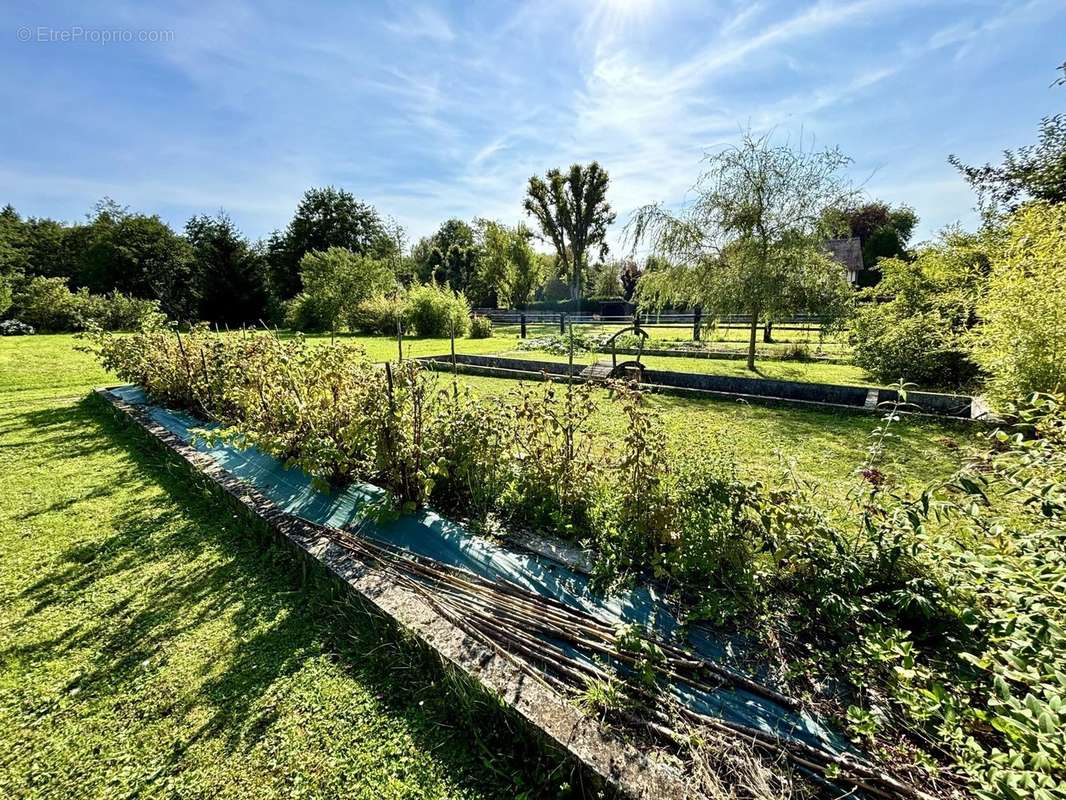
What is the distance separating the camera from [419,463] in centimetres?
281

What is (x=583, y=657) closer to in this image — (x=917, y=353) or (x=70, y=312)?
(x=917, y=353)

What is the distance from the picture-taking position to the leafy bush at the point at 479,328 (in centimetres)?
1733

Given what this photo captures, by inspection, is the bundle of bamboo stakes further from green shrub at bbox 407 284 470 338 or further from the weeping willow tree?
green shrub at bbox 407 284 470 338

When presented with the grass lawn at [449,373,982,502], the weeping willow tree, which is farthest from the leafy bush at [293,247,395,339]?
the grass lawn at [449,373,982,502]

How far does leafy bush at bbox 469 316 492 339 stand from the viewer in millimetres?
17328

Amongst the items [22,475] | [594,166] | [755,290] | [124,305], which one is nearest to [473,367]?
[755,290]

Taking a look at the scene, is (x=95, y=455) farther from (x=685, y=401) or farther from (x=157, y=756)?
(x=685, y=401)

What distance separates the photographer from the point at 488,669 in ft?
5.45

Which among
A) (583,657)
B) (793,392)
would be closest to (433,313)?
(793,392)

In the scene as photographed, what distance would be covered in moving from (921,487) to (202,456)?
5981mm

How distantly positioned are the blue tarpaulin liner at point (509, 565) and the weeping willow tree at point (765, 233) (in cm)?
854

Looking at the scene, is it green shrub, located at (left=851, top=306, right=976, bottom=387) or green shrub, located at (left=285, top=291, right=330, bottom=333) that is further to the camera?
green shrub, located at (left=285, top=291, right=330, bottom=333)

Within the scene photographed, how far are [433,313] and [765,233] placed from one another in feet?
38.5

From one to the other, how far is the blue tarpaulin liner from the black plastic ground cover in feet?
6.37
